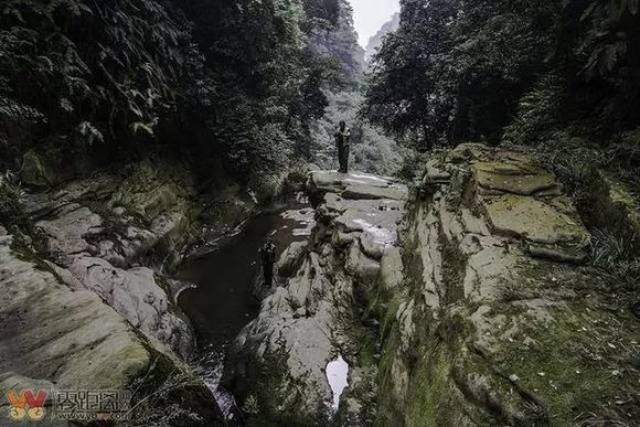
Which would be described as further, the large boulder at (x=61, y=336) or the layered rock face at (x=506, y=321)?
the large boulder at (x=61, y=336)

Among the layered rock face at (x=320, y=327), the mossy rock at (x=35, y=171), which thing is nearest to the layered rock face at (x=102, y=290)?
the mossy rock at (x=35, y=171)

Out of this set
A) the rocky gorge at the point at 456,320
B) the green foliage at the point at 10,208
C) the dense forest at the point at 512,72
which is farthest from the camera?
the green foliage at the point at 10,208

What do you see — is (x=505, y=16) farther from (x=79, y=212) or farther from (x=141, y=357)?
(x=79, y=212)

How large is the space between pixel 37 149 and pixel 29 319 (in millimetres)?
5214

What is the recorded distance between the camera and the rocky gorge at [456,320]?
278 centimetres

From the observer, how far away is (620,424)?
90.0 inches

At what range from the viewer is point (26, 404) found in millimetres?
2662

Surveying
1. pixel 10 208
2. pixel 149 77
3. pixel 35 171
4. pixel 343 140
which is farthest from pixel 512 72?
pixel 35 171

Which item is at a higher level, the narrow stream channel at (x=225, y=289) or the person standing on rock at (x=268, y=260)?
the person standing on rock at (x=268, y=260)

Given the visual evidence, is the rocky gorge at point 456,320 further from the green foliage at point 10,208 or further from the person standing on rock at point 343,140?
the person standing on rock at point 343,140

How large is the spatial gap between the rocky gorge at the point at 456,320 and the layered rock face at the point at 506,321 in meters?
0.01

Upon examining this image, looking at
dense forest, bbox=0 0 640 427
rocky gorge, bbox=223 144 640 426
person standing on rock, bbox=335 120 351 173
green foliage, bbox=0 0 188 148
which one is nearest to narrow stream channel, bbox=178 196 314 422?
dense forest, bbox=0 0 640 427

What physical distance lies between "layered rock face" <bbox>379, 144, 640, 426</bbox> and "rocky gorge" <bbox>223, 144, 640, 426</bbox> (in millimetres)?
12

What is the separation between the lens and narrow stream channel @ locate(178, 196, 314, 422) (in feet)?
23.7
